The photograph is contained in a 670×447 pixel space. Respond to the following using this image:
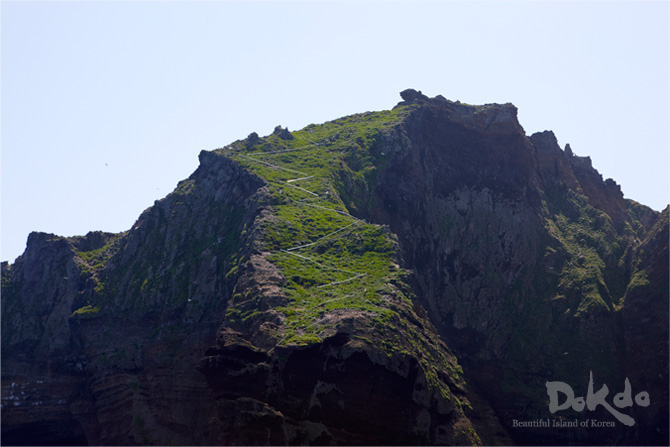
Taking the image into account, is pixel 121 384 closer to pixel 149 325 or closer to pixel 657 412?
pixel 149 325

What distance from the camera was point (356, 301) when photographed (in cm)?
9488

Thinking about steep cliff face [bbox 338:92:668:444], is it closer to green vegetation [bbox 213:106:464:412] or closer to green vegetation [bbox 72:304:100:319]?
green vegetation [bbox 213:106:464:412]

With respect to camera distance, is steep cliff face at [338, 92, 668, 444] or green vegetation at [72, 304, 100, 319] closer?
steep cliff face at [338, 92, 668, 444]

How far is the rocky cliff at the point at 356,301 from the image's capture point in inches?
3465

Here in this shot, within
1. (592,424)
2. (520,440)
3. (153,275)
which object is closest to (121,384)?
(153,275)

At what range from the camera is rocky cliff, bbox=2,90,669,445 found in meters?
88.0

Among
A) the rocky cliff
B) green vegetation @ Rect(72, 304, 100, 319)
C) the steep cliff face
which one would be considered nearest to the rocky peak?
the rocky cliff

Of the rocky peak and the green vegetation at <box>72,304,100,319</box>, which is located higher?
the rocky peak

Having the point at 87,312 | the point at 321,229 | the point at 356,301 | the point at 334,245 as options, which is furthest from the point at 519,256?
the point at 87,312

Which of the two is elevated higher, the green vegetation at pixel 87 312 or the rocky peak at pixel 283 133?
the rocky peak at pixel 283 133

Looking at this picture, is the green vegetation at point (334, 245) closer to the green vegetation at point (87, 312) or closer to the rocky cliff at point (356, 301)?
the rocky cliff at point (356, 301)

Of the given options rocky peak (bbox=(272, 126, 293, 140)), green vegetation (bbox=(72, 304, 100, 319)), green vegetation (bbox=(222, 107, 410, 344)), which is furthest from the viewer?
rocky peak (bbox=(272, 126, 293, 140))

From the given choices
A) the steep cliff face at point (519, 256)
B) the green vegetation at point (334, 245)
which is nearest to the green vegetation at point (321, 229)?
the green vegetation at point (334, 245)

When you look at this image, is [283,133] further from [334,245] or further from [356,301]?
[356,301]
